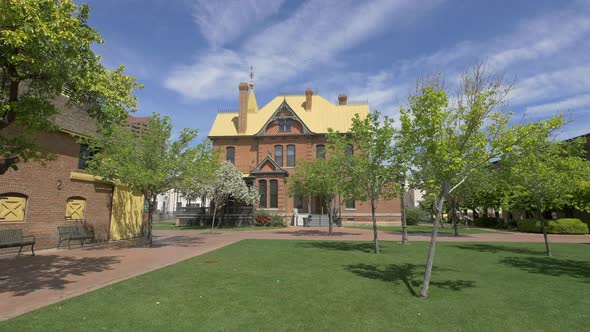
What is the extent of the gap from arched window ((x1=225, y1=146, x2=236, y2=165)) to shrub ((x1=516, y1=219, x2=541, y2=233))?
3136 centimetres

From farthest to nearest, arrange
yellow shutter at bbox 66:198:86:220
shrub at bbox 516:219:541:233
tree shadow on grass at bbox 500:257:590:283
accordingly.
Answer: shrub at bbox 516:219:541:233 → yellow shutter at bbox 66:198:86:220 → tree shadow on grass at bbox 500:257:590:283

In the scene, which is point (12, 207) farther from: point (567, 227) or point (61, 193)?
point (567, 227)

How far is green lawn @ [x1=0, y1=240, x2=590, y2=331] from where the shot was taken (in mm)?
5715

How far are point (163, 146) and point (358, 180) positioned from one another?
9.79 meters

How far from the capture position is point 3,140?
7.82 meters

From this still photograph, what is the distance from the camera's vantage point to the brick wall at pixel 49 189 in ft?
44.3

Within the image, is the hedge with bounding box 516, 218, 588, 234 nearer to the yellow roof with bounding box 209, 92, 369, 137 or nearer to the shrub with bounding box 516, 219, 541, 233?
the shrub with bounding box 516, 219, 541, 233

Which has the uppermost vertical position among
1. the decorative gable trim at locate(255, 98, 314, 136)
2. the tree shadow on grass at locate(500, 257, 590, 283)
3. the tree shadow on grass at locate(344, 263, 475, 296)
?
the decorative gable trim at locate(255, 98, 314, 136)

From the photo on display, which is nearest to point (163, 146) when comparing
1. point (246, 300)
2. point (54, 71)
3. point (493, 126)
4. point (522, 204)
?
point (54, 71)

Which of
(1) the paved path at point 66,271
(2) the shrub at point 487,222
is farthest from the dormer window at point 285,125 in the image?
(2) the shrub at point 487,222

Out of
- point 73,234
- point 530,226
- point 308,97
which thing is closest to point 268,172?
point 308,97

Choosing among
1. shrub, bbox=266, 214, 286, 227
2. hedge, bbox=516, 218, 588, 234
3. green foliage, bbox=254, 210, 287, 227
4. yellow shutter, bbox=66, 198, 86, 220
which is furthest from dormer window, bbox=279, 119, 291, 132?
hedge, bbox=516, 218, 588, 234

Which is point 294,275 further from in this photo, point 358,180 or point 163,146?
point 163,146

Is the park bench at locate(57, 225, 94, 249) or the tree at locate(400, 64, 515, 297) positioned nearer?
the tree at locate(400, 64, 515, 297)
